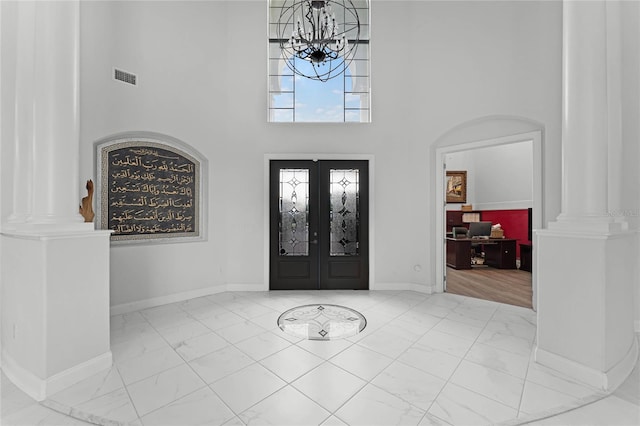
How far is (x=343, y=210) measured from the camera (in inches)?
200

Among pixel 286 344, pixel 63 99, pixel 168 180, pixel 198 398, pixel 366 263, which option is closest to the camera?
pixel 198 398

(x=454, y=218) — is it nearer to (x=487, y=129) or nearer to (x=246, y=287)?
(x=487, y=129)

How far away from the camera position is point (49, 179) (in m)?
2.38

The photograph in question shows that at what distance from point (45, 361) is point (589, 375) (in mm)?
4270

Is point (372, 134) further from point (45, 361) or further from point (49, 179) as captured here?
point (45, 361)

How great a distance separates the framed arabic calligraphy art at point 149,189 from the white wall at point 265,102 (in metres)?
0.19

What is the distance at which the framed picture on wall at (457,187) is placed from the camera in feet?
29.9

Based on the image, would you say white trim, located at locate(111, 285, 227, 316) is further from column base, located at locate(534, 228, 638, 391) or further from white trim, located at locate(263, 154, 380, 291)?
column base, located at locate(534, 228, 638, 391)

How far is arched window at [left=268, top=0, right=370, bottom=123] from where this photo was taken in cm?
522

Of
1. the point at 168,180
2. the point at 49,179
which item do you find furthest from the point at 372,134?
the point at 49,179

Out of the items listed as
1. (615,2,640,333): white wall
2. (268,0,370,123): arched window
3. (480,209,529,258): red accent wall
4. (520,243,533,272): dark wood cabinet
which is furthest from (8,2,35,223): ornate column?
(480,209,529,258): red accent wall

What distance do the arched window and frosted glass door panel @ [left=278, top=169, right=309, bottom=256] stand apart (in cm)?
109

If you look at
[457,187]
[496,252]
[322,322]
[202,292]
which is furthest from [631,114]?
[202,292]

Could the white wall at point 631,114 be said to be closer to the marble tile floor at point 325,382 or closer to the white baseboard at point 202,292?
the marble tile floor at point 325,382
